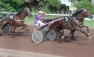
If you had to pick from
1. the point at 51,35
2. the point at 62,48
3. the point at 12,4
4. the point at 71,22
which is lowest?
the point at 62,48

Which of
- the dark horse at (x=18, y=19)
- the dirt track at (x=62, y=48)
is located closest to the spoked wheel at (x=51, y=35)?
the dirt track at (x=62, y=48)

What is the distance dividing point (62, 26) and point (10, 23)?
364 centimetres

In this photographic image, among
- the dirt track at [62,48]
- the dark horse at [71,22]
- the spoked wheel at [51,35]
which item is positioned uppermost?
the dark horse at [71,22]

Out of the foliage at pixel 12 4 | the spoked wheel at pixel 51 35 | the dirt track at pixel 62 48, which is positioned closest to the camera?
the dirt track at pixel 62 48

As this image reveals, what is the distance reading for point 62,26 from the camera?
42.6 ft

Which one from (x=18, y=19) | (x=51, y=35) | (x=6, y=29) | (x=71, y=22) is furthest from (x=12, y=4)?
(x=71, y=22)

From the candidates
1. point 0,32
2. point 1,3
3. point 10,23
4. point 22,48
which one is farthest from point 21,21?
point 1,3

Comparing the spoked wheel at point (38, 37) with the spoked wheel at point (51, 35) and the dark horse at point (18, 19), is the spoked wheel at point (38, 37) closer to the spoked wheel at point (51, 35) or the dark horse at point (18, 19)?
the spoked wheel at point (51, 35)

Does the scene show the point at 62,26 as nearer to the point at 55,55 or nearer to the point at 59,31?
the point at 59,31

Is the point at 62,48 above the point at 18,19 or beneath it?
beneath

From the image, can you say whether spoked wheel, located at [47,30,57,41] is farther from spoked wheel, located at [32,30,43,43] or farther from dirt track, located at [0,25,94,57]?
spoked wheel, located at [32,30,43,43]

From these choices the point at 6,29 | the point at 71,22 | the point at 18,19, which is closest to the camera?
the point at 71,22

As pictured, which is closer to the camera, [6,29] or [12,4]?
[6,29]

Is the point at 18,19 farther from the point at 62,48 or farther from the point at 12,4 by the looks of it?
the point at 12,4
